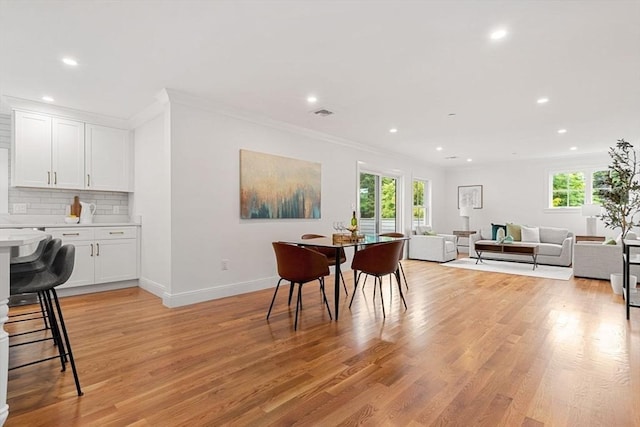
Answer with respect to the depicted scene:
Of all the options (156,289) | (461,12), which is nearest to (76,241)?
(156,289)

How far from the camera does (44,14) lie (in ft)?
7.84

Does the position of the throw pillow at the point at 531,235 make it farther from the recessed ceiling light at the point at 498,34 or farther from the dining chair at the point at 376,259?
the recessed ceiling light at the point at 498,34

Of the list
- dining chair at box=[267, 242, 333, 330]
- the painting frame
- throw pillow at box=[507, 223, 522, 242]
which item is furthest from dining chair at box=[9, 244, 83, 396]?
the painting frame

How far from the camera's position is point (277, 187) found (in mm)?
5031

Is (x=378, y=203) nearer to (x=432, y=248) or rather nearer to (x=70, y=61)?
(x=432, y=248)

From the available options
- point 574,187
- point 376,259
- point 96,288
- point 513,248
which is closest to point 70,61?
point 96,288

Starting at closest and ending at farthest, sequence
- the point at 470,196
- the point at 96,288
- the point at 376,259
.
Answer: the point at 376,259 < the point at 96,288 < the point at 470,196

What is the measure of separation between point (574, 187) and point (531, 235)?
202 centimetres

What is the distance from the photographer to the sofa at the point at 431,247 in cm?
739

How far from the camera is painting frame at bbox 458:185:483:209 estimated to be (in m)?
9.73

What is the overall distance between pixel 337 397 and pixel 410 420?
434 millimetres

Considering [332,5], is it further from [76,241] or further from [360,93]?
[76,241]

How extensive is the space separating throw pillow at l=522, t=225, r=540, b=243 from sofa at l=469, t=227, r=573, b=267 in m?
0.09

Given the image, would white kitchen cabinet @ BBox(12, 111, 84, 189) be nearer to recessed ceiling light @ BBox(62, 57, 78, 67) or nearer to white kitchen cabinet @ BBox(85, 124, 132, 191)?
white kitchen cabinet @ BBox(85, 124, 132, 191)
